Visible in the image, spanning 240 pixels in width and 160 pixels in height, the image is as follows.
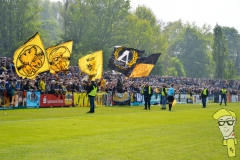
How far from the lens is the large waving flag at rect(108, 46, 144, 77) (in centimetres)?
3609

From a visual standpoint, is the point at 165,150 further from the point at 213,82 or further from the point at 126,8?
the point at 126,8

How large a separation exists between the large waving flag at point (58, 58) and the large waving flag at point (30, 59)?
4490 mm

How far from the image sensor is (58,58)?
30703 millimetres

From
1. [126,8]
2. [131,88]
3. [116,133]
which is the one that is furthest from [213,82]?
[116,133]

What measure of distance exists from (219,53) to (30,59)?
208 feet

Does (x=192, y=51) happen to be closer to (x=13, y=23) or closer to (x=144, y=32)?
(x=144, y=32)

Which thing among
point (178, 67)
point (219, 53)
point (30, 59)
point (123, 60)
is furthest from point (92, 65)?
point (178, 67)

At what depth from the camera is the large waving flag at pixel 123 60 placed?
3609cm

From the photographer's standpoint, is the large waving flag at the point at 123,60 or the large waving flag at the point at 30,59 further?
the large waving flag at the point at 123,60

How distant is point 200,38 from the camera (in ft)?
409

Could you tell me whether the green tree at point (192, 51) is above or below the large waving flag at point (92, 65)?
above

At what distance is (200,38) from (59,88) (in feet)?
319

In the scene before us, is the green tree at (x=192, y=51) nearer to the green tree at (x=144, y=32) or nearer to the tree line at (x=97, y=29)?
the tree line at (x=97, y=29)

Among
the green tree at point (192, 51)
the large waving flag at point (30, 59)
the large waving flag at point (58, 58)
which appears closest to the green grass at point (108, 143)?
the large waving flag at point (30, 59)
